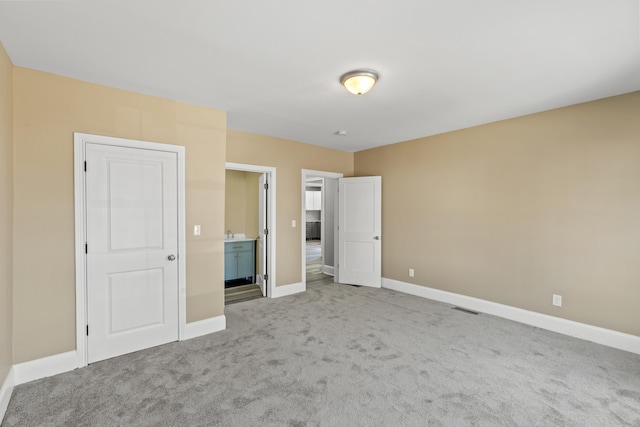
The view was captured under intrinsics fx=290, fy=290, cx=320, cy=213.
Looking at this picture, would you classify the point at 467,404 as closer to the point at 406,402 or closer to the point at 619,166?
the point at 406,402

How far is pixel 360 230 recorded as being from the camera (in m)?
5.56

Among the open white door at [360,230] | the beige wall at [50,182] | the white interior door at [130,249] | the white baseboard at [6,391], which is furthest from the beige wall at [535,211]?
the white baseboard at [6,391]

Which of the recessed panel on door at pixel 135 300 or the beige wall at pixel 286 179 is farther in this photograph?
the beige wall at pixel 286 179

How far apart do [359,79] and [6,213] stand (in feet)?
9.76

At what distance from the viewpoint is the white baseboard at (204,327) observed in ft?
10.6

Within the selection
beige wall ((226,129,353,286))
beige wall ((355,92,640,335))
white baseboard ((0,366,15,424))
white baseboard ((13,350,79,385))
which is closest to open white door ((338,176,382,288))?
beige wall ((355,92,640,335))

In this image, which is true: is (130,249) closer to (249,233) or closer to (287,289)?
(287,289)

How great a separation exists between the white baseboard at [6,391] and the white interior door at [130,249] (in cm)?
49

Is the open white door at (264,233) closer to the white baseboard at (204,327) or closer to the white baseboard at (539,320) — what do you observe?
the white baseboard at (204,327)

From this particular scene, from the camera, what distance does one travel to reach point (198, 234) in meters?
3.34

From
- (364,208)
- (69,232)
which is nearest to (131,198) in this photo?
(69,232)

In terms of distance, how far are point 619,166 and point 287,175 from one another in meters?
4.17

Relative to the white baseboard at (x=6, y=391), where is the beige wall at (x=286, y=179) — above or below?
above

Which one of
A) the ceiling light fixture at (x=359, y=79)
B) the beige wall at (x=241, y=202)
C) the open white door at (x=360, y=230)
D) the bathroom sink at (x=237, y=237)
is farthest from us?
the beige wall at (x=241, y=202)
